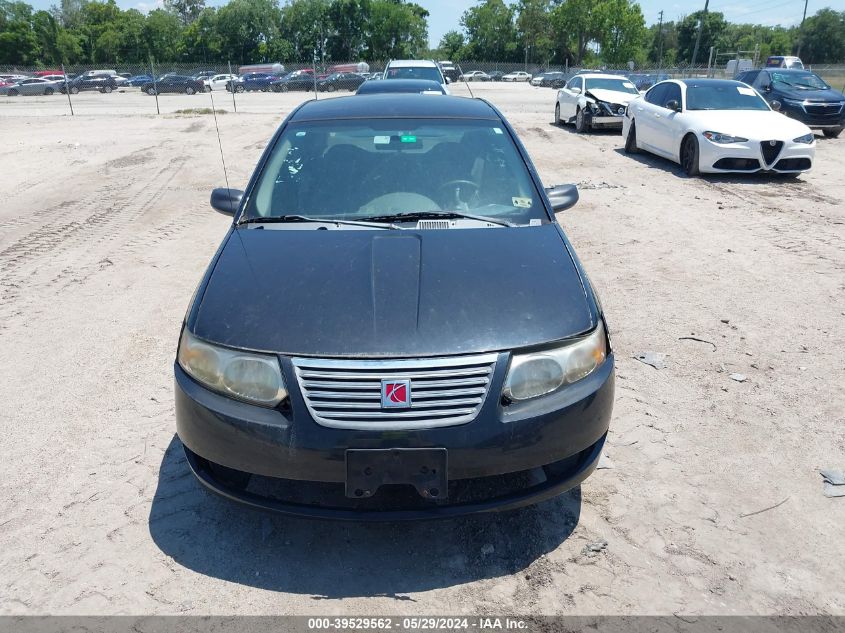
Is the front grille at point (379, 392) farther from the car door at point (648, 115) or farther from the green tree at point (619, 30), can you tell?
the green tree at point (619, 30)

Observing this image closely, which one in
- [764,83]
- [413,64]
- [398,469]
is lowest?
[398,469]

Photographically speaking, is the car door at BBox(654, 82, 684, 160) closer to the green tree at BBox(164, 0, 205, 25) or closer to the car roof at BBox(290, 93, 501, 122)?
the car roof at BBox(290, 93, 501, 122)

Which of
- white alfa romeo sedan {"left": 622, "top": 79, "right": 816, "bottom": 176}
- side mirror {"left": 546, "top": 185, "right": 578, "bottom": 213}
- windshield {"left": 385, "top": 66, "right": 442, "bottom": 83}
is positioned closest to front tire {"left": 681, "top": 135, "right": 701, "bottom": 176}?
white alfa romeo sedan {"left": 622, "top": 79, "right": 816, "bottom": 176}

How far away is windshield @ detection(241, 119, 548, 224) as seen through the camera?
3650mm

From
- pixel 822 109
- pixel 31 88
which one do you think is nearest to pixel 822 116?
Result: pixel 822 109

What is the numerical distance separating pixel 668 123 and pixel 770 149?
1.90 m

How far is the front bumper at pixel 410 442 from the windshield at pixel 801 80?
17.8m

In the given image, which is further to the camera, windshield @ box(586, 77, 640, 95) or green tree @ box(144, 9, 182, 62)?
green tree @ box(144, 9, 182, 62)

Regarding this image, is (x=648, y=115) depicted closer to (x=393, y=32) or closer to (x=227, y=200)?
(x=227, y=200)

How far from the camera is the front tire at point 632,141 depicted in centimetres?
1338

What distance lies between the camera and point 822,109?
53.0 ft

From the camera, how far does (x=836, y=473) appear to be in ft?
11.0

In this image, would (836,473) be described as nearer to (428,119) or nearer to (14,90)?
(428,119)

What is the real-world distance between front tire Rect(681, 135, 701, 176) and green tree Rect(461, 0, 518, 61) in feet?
304
